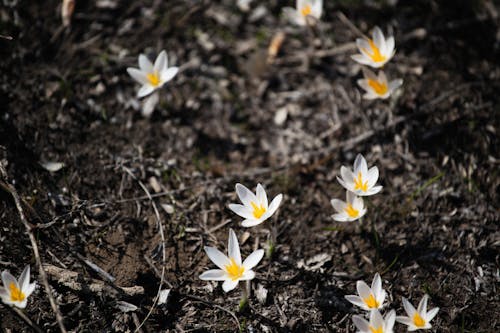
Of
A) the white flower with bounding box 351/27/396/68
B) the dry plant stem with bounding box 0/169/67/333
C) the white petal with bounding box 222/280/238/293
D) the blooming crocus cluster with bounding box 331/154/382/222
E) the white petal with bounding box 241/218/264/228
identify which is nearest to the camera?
the dry plant stem with bounding box 0/169/67/333

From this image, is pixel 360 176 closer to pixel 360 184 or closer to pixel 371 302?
pixel 360 184

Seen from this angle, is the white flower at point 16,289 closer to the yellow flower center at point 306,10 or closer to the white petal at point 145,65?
the white petal at point 145,65

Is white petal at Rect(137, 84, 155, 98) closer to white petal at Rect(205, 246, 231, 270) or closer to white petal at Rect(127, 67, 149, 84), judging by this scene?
white petal at Rect(127, 67, 149, 84)

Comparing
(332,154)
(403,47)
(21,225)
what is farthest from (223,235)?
(403,47)

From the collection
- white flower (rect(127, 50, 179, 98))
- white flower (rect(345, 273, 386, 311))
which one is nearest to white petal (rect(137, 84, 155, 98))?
white flower (rect(127, 50, 179, 98))

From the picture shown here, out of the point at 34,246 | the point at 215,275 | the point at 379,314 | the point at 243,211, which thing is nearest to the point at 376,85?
the point at 243,211

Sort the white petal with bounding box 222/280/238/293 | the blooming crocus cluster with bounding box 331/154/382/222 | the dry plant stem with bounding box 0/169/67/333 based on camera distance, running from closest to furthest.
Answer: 1. the dry plant stem with bounding box 0/169/67/333
2. the white petal with bounding box 222/280/238/293
3. the blooming crocus cluster with bounding box 331/154/382/222
